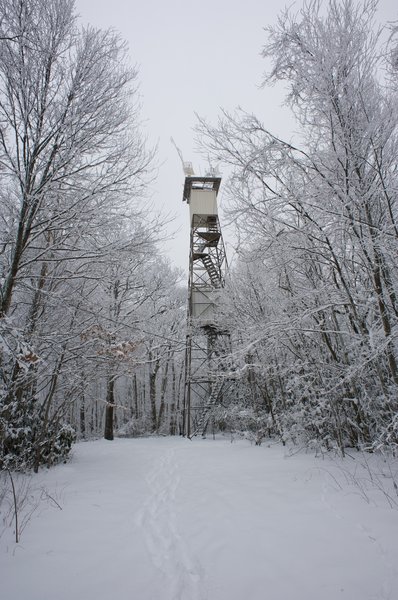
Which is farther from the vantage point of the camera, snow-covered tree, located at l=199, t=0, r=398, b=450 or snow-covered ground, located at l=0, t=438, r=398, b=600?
snow-covered tree, located at l=199, t=0, r=398, b=450

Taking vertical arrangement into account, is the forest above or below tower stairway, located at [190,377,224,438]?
above

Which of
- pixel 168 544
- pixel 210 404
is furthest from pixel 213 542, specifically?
pixel 210 404

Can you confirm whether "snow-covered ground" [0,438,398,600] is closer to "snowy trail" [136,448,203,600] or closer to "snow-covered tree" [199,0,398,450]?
"snowy trail" [136,448,203,600]

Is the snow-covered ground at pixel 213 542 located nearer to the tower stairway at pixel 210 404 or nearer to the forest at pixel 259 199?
the forest at pixel 259 199

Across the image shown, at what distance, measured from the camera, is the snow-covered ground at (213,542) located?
2004 mm

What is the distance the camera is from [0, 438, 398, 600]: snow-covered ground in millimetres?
2004

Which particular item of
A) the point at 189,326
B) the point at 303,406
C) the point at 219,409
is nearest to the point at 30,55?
the point at 303,406

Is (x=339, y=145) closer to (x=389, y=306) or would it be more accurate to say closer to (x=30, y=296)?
(x=389, y=306)

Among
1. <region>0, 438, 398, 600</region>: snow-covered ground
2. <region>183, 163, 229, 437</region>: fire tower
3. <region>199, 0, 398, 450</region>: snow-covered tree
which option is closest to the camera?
<region>0, 438, 398, 600</region>: snow-covered ground

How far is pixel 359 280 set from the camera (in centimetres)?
531

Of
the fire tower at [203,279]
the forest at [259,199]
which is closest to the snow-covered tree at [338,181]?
the forest at [259,199]

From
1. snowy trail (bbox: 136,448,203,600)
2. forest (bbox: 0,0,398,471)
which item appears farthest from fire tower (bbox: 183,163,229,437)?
snowy trail (bbox: 136,448,203,600)

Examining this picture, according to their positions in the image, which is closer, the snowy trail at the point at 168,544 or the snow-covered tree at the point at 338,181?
the snowy trail at the point at 168,544

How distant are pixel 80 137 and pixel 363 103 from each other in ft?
12.5
